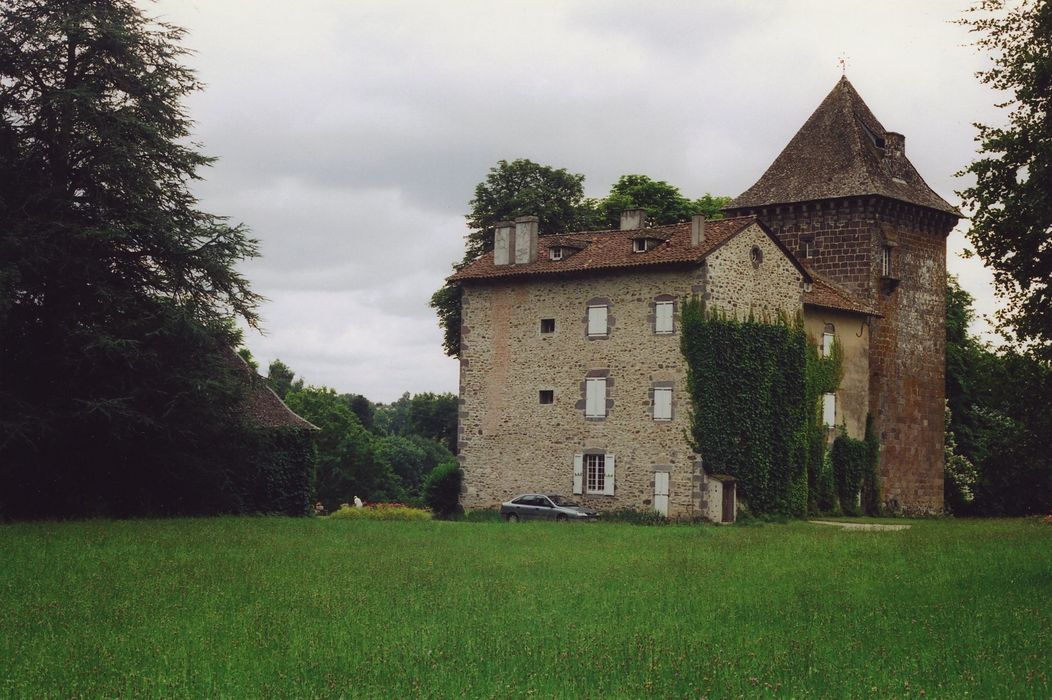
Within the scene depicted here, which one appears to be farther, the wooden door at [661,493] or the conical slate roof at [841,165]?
the conical slate roof at [841,165]

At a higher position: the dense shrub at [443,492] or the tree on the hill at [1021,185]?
the tree on the hill at [1021,185]

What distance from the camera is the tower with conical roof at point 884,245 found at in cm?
5009

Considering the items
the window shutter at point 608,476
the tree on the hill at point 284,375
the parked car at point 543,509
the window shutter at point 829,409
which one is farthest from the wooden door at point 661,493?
the tree on the hill at point 284,375

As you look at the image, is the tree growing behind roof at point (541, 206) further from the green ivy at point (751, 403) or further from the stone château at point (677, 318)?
the green ivy at point (751, 403)

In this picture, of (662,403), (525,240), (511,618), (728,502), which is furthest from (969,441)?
(511,618)

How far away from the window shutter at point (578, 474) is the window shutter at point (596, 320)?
417 cm

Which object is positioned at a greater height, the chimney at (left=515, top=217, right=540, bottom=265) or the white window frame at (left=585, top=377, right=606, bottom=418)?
the chimney at (left=515, top=217, right=540, bottom=265)

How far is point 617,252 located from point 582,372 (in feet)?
13.7

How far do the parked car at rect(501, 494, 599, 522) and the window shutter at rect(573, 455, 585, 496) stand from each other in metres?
0.46

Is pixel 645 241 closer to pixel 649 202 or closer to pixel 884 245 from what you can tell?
pixel 884 245

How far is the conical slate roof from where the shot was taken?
166 ft

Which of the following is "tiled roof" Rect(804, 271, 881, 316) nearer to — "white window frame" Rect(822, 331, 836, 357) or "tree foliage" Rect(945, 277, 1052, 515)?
"white window frame" Rect(822, 331, 836, 357)

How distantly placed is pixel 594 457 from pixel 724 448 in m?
4.49

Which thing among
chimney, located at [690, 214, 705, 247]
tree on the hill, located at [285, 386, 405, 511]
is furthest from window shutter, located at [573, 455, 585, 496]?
tree on the hill, located at [285, 386, 405, 511]
